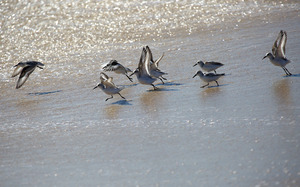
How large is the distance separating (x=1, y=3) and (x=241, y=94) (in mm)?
10125

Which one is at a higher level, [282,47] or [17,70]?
[282,47]

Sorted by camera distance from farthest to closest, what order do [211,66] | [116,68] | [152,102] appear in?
[116,68] → [211,66] → [152,102]

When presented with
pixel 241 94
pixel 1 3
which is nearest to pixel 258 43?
pixel 241 94

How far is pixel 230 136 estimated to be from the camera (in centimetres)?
531

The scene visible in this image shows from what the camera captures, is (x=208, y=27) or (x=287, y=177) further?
(x=208, y=27)

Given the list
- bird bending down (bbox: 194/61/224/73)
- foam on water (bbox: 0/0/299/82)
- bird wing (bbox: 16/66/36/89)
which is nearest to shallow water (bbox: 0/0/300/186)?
foam on water (bbox: 0/0/299/82)

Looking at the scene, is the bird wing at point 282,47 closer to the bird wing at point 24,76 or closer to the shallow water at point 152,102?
the shallow water at point 152,102

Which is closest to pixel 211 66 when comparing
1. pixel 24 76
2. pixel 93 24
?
pixel 24 76

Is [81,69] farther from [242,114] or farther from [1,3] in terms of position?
[1,3]

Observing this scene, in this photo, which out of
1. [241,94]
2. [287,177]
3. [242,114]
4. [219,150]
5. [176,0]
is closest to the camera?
[287,177]

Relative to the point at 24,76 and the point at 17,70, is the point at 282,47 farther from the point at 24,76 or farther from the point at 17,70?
the point at 17,70

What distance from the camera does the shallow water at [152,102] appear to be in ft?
15.4

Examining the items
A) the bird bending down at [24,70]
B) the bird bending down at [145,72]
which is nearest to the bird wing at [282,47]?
the bird bending down at [145,72]

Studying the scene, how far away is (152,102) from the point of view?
733 cm
